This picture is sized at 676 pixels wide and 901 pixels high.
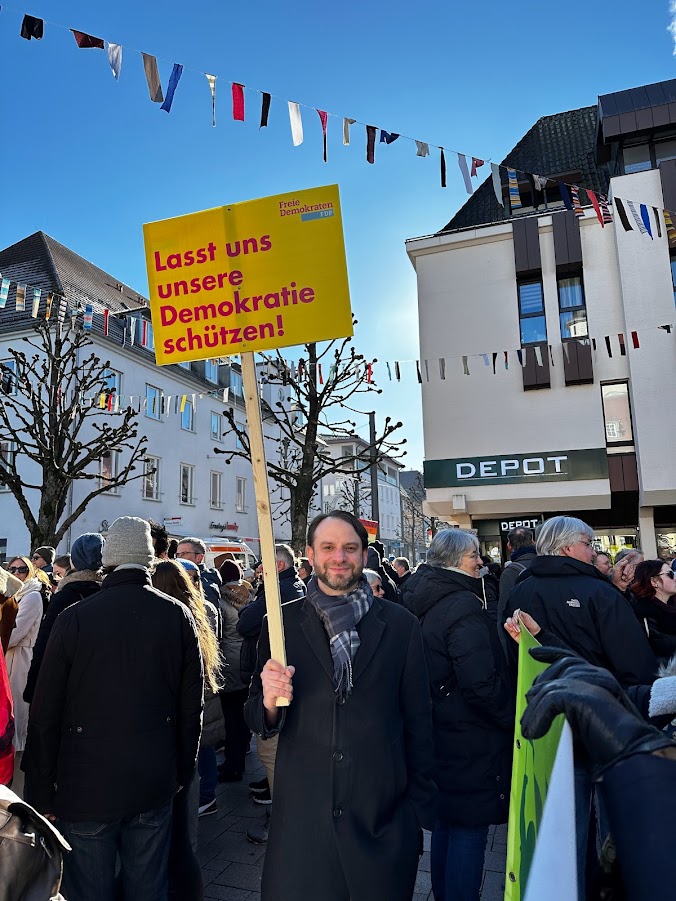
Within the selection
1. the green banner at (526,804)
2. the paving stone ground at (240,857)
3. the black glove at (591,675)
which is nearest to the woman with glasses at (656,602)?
the paving stone ground at (240,857)

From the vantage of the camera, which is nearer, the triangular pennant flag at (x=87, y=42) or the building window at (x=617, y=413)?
the triangular pennant flag at (x=87, y=42)

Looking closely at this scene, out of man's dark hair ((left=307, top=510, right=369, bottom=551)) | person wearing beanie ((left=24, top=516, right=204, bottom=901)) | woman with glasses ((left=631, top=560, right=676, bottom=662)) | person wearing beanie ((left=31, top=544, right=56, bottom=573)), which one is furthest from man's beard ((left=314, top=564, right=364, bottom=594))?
person wearing beanie ((left=31, top=544, right=56, bottom=573))

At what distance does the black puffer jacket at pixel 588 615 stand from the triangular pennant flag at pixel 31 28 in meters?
6.06

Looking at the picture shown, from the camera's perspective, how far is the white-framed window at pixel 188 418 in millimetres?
29794

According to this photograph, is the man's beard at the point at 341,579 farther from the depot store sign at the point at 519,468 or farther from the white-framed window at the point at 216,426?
the white-framed window at the point at 216,426

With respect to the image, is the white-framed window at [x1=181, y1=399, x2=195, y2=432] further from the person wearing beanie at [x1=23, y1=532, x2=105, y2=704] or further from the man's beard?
the man's beard

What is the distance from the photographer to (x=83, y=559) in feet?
12.4

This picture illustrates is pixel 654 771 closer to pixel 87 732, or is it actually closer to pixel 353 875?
pixel 353 875

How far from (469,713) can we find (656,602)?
2.08 meters

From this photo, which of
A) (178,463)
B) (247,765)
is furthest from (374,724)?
(178,463)

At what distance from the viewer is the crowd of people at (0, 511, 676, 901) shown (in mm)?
2115

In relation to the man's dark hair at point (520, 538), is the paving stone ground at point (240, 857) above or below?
below

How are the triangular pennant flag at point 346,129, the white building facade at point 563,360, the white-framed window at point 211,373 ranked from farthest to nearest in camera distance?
the white-framed window at point 211,373 < the white building facade at point 563,360 < the triangular pennant flag at point 346,129

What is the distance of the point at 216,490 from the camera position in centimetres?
3272
